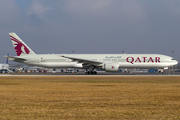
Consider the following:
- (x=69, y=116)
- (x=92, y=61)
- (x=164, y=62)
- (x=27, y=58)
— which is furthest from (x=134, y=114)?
(x=27, y=58)

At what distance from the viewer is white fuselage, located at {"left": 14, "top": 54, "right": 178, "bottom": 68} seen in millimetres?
40812

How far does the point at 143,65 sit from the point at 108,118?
1350 inches

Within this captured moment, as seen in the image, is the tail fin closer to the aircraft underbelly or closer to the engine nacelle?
the aircraft underbelly

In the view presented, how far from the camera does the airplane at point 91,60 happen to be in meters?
40.7

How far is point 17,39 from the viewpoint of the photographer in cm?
4478

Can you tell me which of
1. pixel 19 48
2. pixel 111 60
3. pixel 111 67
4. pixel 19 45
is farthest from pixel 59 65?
pixel 111 67

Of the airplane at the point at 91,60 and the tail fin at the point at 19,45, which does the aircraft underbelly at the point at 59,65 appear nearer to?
the airplane at the point at 91,60

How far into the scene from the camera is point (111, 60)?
4203cm

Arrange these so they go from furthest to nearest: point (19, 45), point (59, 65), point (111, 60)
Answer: point (19, 45) < point (59, 65) < point (111, 60)

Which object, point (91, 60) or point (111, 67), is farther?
point (91, 60)

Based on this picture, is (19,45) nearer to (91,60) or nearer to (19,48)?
(19,48)

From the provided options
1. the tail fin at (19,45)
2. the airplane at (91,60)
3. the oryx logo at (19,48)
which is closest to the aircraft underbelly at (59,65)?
the airplane at (91,60)

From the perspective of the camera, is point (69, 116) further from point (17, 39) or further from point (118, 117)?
point (17, 39)

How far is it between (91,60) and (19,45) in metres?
14.8
